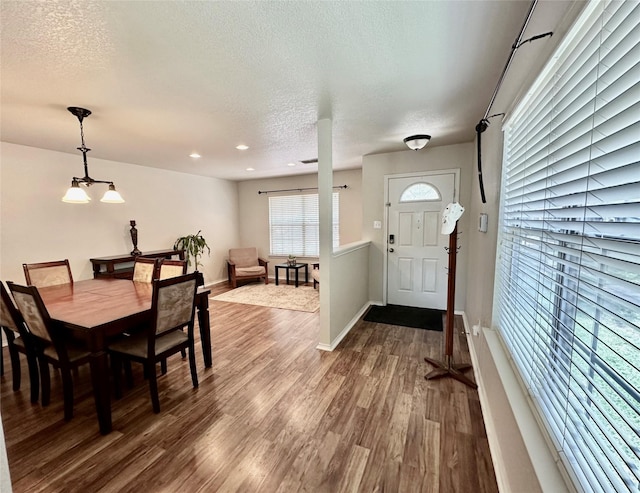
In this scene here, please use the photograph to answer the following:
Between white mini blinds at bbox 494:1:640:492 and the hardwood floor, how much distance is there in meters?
0.87

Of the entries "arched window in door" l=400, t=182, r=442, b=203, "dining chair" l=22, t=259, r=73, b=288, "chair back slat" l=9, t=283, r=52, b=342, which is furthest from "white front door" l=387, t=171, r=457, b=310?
"dining chair" l=22, t=259, r=73, b=288

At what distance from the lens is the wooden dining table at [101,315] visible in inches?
71.8

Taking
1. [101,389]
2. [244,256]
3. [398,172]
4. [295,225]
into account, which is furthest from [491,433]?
[244,256]

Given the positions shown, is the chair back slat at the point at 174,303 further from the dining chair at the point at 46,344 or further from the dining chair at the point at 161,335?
the dining chair at the point at 46,344

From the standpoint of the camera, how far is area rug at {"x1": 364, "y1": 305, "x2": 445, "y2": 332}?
11.8 ft

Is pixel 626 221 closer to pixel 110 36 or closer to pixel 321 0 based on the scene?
pixel 321 0

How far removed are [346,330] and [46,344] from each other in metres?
2.73

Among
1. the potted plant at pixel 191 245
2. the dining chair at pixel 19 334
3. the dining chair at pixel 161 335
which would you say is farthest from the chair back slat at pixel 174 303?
the potted plant at pixel 191 245

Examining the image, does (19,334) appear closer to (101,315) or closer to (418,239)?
(101,315)

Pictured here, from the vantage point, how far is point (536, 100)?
1.23m

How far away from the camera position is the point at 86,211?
407 cm

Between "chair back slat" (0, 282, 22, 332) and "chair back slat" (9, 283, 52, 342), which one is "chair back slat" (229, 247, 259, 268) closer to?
"chair back slat" (0, 282, 22, 332)

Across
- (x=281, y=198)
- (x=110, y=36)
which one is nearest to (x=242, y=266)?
(x=281, y=198)

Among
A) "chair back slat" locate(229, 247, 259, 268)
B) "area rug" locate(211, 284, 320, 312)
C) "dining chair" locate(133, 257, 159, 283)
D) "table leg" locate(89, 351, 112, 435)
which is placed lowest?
"area rug" locate(211, 284, 320, 312)
